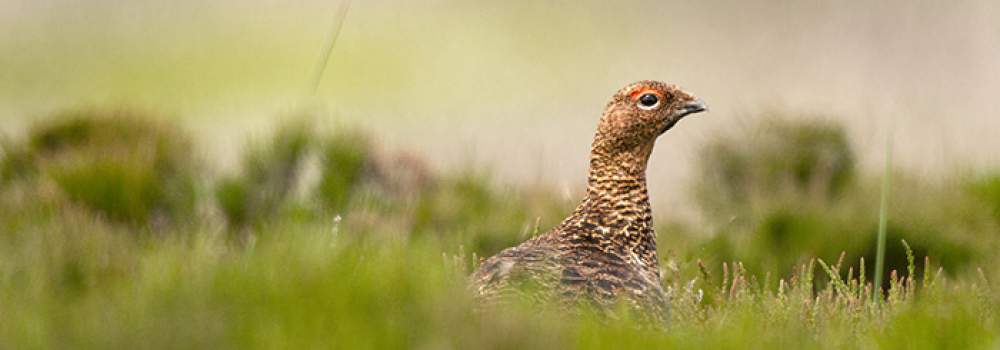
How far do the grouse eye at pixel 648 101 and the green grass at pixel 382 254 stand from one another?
452mm

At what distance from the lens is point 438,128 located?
10727 millimetres

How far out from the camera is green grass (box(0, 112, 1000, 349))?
7.77ft

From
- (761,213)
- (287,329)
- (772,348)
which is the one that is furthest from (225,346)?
(761,213)

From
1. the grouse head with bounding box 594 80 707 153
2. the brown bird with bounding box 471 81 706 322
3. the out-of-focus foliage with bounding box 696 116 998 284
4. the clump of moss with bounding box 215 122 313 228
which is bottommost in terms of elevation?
the out-of-focus foliage with bounding box 696 116 998 284

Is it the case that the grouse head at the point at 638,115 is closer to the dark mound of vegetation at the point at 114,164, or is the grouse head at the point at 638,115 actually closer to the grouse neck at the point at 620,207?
the grouse neck at the point at 620,207

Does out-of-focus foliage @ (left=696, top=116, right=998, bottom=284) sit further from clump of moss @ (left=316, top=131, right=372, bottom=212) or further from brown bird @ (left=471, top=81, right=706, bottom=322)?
clump of moss @ (left=316, top=131, right=372, bottom=212)

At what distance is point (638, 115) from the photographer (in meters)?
4.11

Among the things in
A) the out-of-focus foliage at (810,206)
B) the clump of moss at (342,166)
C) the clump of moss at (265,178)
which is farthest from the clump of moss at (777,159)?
the clump of moss at (265,178)

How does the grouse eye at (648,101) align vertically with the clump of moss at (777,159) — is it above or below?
above

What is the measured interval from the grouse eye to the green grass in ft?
1.48

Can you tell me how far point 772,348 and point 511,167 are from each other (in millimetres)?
4429

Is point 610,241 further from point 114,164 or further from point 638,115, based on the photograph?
point 114,164

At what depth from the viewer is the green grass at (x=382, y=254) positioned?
93.3 inches

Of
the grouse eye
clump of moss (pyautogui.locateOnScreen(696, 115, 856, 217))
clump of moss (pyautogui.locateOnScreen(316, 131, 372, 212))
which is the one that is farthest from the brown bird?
clump of moss (pyautogui.locateOnScreen(696, 115, 856, 217))
